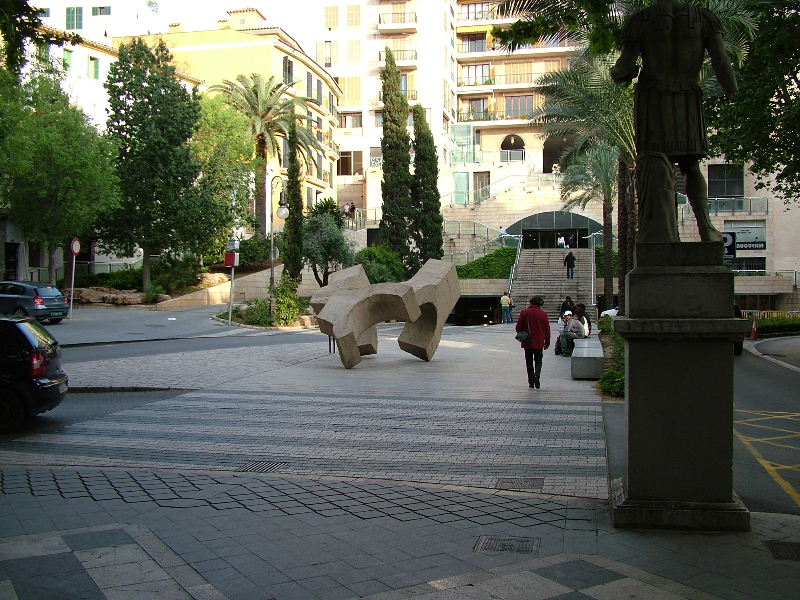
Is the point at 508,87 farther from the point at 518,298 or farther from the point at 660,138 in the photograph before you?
the point at 660,138

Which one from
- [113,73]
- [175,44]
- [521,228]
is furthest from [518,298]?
[175,44]

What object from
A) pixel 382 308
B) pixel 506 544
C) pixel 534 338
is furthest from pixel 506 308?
A: pixel 506 544

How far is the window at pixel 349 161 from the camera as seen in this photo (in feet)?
242

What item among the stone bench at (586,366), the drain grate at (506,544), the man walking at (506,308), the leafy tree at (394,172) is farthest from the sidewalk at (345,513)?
the leafy tree at (394,172)

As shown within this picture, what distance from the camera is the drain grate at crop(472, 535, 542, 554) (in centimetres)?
571

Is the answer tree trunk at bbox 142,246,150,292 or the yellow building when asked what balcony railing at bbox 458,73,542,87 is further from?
tree trunk at bbox 142,246,150,292

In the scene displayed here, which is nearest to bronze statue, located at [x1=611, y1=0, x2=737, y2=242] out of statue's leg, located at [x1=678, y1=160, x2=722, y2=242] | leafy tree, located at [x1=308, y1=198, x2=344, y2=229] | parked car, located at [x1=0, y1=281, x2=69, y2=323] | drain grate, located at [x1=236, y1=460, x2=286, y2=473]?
statue's leg, located at [x1=678, y1=160, x2=722, y2=242]

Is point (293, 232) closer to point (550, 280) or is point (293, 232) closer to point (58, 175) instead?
point (58, 175)

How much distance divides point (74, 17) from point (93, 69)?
21.5 metres

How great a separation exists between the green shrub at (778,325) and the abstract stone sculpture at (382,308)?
19173 millimetres

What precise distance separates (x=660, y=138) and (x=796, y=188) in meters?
20.8

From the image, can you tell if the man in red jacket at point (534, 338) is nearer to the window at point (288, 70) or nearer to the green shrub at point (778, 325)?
the green shrub at point (778, 325)

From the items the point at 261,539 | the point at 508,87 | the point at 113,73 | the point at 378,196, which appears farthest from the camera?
the point at 508,87

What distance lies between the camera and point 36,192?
115ft
